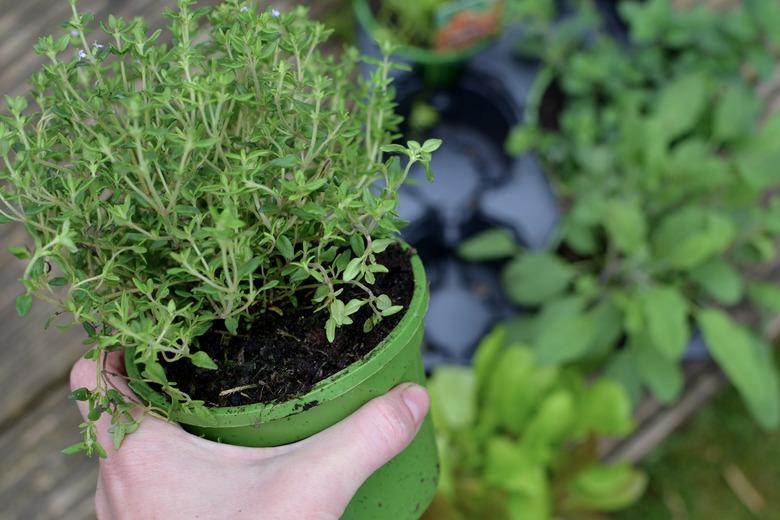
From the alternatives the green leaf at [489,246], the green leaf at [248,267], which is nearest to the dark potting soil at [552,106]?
the green leaf at [489,246]

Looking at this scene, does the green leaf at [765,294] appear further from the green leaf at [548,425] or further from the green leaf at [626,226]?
the green leaf at [548,425]

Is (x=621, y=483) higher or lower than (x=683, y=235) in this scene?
lower

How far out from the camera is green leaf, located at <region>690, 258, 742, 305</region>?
1518mm

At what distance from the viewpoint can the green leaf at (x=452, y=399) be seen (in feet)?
4.97

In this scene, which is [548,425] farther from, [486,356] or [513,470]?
[486,356]

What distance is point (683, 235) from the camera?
1.56 metres

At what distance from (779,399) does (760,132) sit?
23.1 inches

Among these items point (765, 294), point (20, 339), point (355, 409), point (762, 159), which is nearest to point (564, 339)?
point (765, 294)

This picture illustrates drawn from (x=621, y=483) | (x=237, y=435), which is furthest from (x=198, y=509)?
(x=621, y=483)

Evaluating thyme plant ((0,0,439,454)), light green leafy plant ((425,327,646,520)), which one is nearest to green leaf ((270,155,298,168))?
thyme plant ((0,0,439,454))

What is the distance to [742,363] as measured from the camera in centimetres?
150

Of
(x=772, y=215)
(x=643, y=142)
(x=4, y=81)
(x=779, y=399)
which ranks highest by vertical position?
(x=4, y=81)

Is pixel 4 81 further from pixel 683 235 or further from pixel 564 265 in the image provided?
pixel 683 235

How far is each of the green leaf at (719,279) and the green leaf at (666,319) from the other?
92 millimetres
